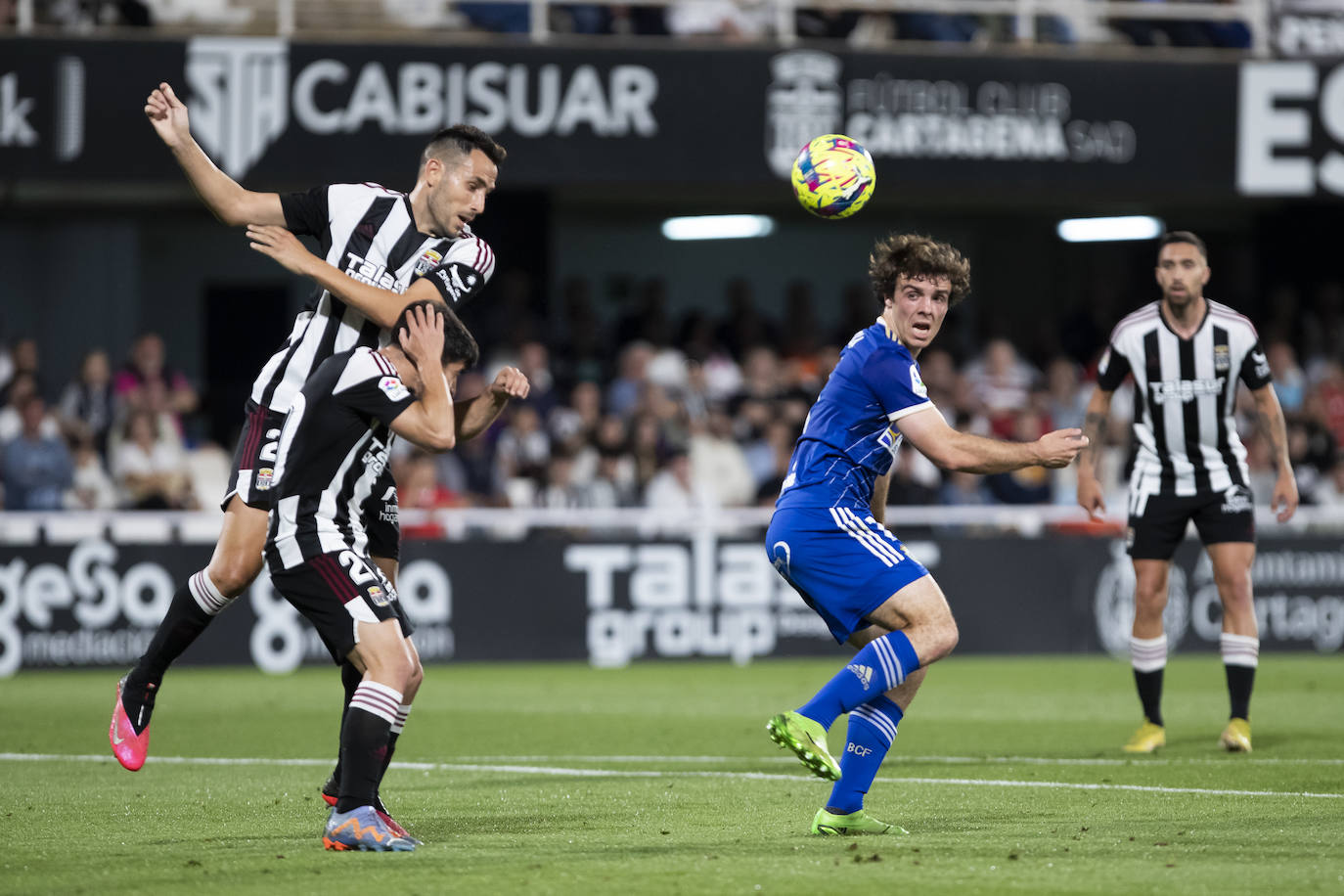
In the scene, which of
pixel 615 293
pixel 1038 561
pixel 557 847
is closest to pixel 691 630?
pixel 1038 561

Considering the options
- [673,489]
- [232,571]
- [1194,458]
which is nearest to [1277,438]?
[1194,458]

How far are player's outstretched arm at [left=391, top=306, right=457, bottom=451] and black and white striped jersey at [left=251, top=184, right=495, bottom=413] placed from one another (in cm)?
79

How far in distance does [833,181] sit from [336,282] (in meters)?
2.31

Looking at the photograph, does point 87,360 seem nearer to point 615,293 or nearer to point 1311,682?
point 615,293

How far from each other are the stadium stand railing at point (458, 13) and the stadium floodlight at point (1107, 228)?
164 inches

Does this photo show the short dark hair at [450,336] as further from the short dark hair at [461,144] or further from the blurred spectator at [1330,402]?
the blurred spectator at [1330,402]

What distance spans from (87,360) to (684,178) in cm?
563

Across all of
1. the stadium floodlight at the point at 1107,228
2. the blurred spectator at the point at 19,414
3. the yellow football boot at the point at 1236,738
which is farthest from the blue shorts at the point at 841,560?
the stadium floodlight at the point at 1107,228

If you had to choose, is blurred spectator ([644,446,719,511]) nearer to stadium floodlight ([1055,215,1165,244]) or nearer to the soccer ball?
the soccer ball

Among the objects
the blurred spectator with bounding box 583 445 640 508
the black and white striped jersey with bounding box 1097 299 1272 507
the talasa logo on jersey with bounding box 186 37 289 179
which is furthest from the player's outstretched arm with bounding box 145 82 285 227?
the talasa logo on jersey with bounding box 186 37 289 179

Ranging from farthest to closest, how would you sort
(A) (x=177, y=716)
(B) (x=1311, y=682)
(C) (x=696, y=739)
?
(B) (x=1311, y=682)
(A) (x=177, y=716)
(C) (x=696, y=739)

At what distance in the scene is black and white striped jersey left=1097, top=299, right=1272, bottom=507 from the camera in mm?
9188

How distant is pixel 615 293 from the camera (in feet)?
71.9

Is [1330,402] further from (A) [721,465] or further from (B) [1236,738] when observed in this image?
(B) [1236,738]
